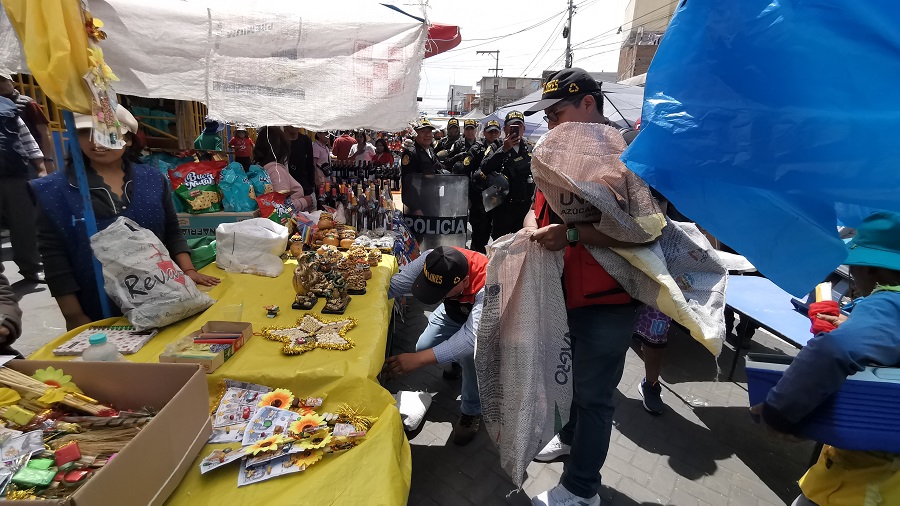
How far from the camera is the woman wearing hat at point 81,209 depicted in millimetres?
1869

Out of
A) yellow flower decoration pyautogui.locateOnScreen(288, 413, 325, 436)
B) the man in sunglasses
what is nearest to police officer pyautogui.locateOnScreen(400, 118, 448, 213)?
the man in sunglasses

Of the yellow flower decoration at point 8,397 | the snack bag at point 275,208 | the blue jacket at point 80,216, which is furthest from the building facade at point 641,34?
the yellow flower decoration at point 8,397

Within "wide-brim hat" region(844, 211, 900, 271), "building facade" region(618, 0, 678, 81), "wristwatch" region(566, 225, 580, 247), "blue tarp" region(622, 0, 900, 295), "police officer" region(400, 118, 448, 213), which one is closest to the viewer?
"blue tarp" region(622, 0, 900, 295)

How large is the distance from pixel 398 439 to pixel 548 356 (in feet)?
2.31

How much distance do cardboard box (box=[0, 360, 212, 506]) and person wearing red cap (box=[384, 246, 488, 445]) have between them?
916mm

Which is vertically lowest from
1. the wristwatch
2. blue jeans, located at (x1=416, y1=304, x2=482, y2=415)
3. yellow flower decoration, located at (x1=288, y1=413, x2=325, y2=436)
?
blue jeans, located at (x1=416, y1=304, x2=482, y2=415)

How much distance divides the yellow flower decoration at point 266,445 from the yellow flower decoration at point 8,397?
2.11 feet

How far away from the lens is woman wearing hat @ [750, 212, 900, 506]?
1.06 m

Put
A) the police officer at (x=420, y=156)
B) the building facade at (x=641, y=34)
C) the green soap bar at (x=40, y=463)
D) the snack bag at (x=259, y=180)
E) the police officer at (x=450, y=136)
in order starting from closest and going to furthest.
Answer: the green soap bar at (x=40, y=463)
the snack bag at (x=259, y=180)
the police officer at (x=420, y=156)
the police officer at (x=450, y=136)
the building facade at (x=641, y=34)

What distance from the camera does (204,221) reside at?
302 centimetres

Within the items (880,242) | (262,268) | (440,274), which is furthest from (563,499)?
(262,268)

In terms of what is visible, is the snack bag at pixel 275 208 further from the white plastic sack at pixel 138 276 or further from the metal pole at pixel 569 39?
the metal pole at pixel 569 39

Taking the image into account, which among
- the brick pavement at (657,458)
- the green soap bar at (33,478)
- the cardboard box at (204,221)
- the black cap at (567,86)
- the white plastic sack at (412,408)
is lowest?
the brick pavement at (657,458)

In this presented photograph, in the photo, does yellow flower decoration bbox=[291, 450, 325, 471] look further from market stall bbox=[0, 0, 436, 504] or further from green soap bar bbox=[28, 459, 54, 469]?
green soap bar bbox=[28, 459, 54, 469]
